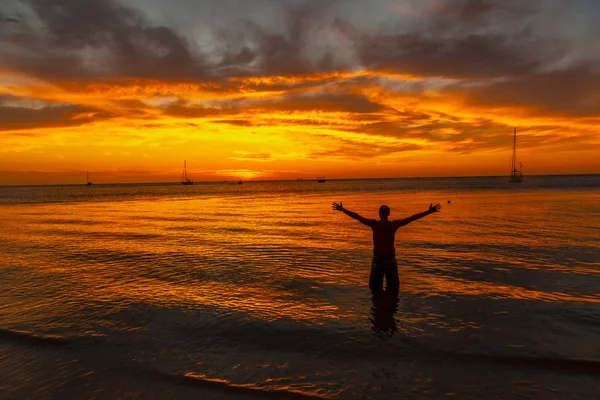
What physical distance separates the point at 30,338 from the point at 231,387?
224 inches

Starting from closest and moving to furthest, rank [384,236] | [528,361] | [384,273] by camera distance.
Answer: [528,361] < [384,236] < [384,273]

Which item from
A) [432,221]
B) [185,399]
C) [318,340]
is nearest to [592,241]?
[432,221]

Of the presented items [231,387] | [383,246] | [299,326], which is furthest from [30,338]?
[383,246]

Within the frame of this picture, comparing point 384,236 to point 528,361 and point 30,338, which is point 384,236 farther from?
point 30,338

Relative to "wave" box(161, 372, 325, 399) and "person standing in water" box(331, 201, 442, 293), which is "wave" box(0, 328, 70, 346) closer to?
"wave" box(161, 372, 325, 399)

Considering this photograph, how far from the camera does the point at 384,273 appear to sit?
11.6 m

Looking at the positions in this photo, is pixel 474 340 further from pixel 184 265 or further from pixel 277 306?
pixel 184 265

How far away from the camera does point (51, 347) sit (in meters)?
8.50

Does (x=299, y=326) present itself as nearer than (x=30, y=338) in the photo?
No

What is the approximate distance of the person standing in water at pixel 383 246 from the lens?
11.0 m

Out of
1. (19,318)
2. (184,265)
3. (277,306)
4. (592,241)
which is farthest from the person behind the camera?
(592,241)

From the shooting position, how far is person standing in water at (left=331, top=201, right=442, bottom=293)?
36.2 ft

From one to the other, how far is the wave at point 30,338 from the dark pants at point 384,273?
8.39 metres

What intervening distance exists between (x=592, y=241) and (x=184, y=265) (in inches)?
873
